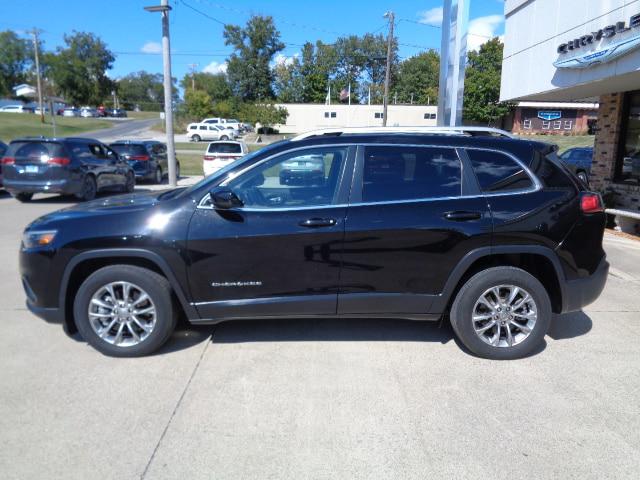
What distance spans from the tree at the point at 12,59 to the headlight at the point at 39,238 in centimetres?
11316

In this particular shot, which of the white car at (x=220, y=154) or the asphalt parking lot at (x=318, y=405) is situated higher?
the white car at (x=220, y=154)

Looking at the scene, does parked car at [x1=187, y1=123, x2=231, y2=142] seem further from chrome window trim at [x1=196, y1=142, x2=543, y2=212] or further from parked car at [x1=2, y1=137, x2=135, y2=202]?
chrome window trim at [x1=196, y1=142, x2=543, y2=212]

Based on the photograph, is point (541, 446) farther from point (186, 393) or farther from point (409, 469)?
point (186, 393)

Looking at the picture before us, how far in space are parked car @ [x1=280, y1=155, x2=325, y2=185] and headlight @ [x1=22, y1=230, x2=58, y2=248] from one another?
1.89 meters

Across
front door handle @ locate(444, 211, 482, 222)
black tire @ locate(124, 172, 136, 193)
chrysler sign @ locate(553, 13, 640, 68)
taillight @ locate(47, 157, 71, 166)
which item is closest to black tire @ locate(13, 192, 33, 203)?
taillight @ locate(47, 157, 71, 166)

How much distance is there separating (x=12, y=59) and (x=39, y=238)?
11494 cm

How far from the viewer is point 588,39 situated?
887 cm

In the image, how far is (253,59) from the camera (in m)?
76.5

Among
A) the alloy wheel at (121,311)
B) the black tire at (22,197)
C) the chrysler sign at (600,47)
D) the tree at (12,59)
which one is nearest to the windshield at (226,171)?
the alloy wheel at (121,311)

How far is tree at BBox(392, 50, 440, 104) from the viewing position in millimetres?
77375

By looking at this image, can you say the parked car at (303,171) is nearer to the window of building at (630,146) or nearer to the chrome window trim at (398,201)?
the chrome window trim at (398,201)

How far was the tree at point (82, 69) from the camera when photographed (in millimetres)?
→ 87062

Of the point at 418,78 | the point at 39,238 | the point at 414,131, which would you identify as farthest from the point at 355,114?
the point at 39,238

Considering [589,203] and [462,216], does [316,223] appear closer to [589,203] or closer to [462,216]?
[462,216]
